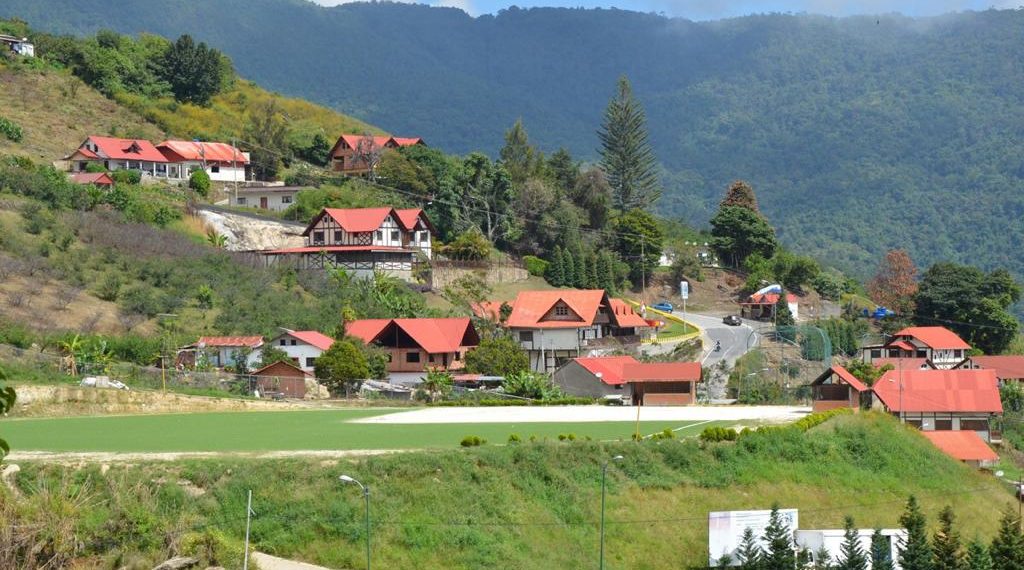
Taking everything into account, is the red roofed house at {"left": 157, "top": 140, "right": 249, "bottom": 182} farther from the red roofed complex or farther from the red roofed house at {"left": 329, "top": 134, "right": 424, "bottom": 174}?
the red roofed complex

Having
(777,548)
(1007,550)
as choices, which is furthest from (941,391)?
(777,548)

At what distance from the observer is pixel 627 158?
375ft

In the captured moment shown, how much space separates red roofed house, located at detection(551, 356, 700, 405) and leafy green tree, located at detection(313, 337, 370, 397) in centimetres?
974

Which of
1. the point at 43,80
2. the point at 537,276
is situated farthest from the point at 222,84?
the point at 537,276

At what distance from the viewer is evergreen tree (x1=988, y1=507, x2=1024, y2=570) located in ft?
113

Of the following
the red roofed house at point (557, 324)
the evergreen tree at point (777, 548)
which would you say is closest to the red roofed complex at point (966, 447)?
the red roofed house at point (557, 324)

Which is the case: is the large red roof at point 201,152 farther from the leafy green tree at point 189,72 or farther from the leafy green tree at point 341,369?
the leafy green tree at point 341,369

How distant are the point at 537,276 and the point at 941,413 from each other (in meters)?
35.1

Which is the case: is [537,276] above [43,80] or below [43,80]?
below

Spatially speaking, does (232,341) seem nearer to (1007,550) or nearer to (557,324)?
(557,324)

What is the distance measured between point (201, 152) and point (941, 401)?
53057 millimetres

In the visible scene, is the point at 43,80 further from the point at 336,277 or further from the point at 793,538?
the point at 793,538

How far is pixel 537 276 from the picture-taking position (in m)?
90.2

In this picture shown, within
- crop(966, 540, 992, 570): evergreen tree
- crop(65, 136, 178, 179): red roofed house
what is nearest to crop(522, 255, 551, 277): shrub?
crop(65, 136, 178, 179): red roofed house
